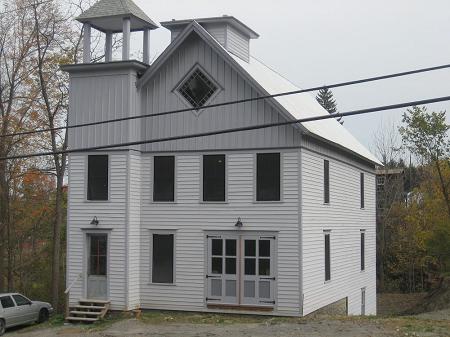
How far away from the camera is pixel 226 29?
2578cm

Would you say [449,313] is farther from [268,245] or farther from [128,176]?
[128,176]

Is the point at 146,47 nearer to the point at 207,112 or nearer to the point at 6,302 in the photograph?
the point at 207,112

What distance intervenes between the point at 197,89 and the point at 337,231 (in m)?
8.73

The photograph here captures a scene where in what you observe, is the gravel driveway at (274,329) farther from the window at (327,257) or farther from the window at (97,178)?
the window at (97,178)

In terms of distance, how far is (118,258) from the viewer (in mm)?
23750

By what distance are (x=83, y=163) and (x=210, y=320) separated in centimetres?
725

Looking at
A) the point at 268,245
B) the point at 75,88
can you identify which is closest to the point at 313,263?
the point at 268,245

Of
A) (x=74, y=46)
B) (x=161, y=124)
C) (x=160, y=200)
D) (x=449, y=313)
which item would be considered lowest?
(x=449, y=313)

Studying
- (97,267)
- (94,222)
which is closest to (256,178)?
(94,222)

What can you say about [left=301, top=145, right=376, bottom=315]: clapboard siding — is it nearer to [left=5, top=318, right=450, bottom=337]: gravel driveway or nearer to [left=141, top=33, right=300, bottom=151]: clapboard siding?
[left=141, top=33, right=300, bottom=151]: clapboard siding

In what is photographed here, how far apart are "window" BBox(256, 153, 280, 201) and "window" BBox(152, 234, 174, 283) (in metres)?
3.62

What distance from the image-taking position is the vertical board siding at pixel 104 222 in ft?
77.6

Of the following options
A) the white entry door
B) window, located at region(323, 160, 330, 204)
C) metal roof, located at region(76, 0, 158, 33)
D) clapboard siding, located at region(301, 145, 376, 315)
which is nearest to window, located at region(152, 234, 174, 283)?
the white entry door

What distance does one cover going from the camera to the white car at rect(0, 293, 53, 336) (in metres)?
25.2
